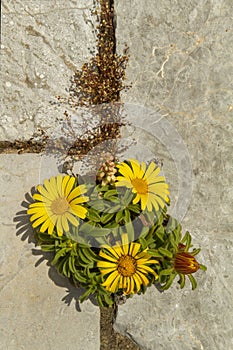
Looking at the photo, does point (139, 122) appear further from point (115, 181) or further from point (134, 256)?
point (134, 256)

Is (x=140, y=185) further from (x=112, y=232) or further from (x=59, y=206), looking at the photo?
(x=59, y=206)

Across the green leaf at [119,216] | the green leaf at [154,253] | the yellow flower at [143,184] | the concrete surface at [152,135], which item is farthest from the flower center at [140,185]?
the concrete surface at [152,135]

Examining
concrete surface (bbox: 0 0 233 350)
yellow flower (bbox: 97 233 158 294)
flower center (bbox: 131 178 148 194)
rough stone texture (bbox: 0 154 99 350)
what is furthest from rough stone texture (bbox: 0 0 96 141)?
yellow flower (bbox: 97 233 158 294)

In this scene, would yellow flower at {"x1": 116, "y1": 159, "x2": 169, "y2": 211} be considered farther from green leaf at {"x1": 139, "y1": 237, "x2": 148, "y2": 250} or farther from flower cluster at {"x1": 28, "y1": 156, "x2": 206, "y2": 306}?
green leaf at {"x1": 139, "y1": 237, "x2": 148, "y2": 250}

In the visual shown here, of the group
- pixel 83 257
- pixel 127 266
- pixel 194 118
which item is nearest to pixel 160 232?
pixel 127 266

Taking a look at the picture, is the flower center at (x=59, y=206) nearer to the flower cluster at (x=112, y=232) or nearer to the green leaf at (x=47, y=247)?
the flower cluster at (x=112, y=232)

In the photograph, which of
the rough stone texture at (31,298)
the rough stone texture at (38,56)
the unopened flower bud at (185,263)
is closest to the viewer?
the unopened flower bud at (185,263)

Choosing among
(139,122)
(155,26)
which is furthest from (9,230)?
(155,26)
